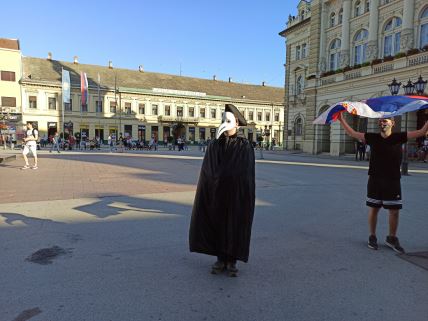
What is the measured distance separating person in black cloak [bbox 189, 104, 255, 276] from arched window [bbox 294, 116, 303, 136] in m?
37.3

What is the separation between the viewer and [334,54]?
3288 centimetres

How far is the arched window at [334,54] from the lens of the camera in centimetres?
3232

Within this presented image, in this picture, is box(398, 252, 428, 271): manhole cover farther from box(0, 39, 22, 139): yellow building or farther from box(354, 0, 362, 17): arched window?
box(0, 39, 22, 139): yellow building

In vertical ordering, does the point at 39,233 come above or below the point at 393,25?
below

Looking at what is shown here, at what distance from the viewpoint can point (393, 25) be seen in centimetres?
2622

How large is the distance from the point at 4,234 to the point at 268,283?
12.7 feet

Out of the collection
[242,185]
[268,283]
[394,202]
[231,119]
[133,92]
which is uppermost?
[133,92]

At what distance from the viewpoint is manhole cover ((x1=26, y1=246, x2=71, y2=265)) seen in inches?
166

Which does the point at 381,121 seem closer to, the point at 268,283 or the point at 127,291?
the point at 268,283

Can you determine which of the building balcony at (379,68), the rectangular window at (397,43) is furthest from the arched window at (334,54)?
the rectangular window at (397,43)

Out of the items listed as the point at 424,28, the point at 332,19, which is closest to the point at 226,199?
the point at 424,28

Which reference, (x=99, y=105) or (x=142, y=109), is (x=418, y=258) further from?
(x=142, y=109)

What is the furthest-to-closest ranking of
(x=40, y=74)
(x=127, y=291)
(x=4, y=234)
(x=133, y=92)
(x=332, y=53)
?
(x=133, y=92) → (x=40, y=74) → (x=332, y=53) → (x=4, y=234) → (x=127, y=291)

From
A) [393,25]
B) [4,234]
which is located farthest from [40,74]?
[4,234]
